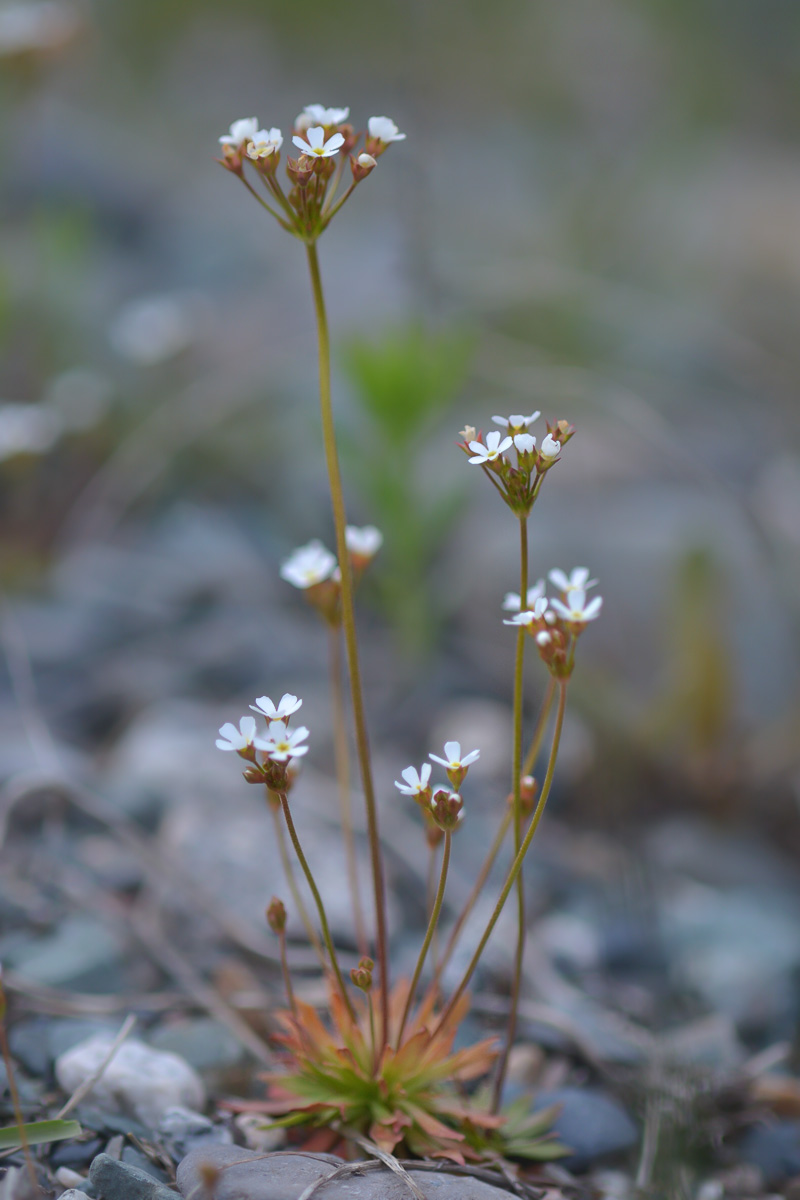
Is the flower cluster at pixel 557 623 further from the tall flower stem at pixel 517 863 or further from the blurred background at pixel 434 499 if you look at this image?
the blurred background at pixel 434 499

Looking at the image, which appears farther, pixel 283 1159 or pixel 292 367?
pixel 292 367

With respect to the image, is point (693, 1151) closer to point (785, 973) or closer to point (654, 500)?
point (785, 973)

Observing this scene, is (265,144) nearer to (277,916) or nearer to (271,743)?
(271,743)

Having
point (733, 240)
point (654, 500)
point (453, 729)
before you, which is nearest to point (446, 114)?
point (733, 240)

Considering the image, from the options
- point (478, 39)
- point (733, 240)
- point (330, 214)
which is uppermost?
point (478, 39)

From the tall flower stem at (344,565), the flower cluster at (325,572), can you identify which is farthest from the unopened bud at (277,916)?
the flower cluster at (325,572)

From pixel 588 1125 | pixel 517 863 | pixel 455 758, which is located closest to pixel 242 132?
pixel 455 758
